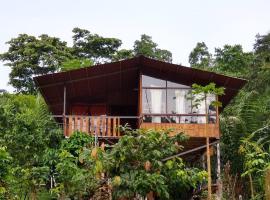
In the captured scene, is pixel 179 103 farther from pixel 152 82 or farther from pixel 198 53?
pixel 198 53

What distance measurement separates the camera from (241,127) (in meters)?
17.7

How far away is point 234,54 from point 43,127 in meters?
16.1

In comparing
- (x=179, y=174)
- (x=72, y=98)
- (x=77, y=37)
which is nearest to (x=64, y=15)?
(x=72, y=98)

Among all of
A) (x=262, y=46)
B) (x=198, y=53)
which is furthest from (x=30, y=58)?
(x=262, y=46)

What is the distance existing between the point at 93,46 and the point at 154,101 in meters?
19.6

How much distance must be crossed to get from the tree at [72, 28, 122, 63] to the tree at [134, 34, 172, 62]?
194cm

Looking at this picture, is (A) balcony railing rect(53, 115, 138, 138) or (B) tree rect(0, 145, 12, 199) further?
(A) balcony railing rect(53, 115, 138, 138)

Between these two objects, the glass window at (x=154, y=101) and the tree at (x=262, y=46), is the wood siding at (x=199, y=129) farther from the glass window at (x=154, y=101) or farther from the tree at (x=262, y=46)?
the tree at (x=262, y=46)

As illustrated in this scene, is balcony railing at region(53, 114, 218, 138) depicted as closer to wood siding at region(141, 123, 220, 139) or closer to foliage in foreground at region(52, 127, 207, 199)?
wood siding at region(141, 123, 220, 139)

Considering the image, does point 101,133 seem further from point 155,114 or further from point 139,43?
point 139,43

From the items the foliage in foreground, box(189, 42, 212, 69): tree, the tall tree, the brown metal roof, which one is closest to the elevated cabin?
the brown metal roof

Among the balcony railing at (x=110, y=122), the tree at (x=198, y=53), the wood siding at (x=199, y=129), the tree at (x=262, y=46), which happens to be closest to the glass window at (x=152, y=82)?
the balcony railing at (x=110, y=122)

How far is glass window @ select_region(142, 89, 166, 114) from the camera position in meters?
15.2

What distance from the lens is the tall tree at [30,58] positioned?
3141 cm
